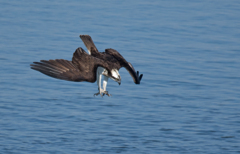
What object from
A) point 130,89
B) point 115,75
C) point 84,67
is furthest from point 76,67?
point 130,89

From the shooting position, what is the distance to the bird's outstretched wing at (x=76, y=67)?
11.9 m

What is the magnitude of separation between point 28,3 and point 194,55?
13353mm

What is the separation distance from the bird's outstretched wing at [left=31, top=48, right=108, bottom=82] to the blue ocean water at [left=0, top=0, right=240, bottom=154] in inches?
171

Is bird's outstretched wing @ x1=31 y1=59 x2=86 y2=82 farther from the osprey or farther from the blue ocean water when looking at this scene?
the blue ocean water

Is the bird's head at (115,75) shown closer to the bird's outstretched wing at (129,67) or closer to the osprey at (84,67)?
the osprey at (84,67)

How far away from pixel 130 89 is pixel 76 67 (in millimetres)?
8301

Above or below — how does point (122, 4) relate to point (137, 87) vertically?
above

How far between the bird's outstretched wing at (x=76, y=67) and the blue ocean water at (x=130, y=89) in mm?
4350

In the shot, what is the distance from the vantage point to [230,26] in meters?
29.5

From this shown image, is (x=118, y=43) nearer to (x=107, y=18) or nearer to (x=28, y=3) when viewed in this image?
(x=107, y=18)

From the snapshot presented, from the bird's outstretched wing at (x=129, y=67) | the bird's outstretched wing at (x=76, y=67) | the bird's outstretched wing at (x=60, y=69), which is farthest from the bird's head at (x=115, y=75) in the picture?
the bird's outstretched wing at (x=60, y=69)

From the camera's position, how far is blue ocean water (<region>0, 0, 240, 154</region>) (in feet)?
55.3

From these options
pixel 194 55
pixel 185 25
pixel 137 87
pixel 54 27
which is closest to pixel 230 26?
pixel 185 25

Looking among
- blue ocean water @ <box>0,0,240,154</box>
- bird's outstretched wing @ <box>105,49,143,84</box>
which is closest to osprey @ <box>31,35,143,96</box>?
bird's outstretched wing @ <box>105,49,143,84</box>
